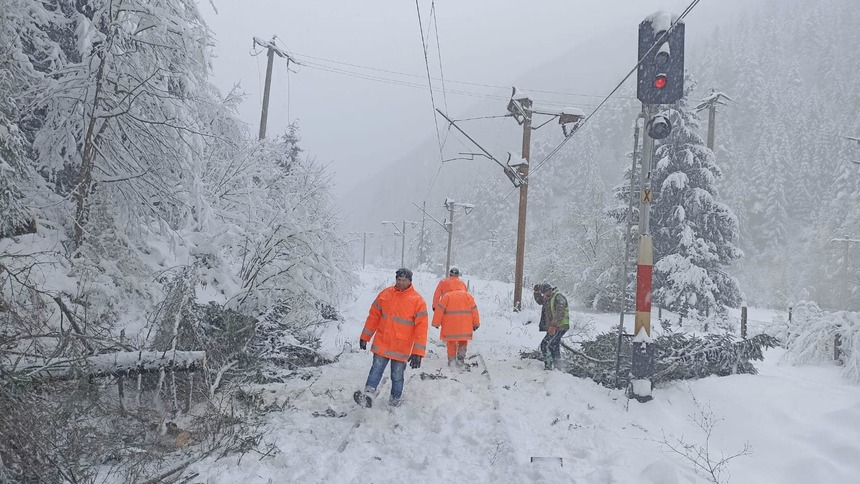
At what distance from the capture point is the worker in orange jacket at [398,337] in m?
6.07

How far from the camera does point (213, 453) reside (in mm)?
4293

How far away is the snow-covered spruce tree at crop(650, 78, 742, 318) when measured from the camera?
2145 centimetres

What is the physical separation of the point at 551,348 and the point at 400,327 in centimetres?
365

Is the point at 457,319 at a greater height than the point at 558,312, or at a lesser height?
lesser

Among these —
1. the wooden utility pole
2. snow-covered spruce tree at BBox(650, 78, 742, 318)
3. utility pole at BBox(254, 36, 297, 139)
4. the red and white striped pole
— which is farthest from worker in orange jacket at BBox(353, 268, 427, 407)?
snow-covered spruce tree at BBox(650, 78, 742, 318)

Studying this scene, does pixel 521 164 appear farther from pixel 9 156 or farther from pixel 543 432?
pixel 9 156

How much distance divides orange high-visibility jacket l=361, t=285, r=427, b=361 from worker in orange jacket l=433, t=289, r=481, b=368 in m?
2.30

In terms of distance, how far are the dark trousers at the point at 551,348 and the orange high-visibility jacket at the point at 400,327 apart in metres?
3.18

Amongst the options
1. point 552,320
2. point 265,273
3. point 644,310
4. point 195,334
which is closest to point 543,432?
point 644,310

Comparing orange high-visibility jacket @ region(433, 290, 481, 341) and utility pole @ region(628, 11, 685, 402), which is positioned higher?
utility pole @ region(628, 11, 685, 402)

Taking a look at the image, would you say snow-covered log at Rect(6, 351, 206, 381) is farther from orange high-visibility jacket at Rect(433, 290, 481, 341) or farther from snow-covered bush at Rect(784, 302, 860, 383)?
snow-covered bush at Rect(784, 302, 860, 383)

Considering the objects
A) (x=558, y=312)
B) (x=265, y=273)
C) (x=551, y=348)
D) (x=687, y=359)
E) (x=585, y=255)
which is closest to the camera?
(x=687, y=359)

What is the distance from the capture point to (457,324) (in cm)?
853

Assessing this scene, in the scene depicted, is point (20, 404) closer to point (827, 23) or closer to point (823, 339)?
point (823, 339)
